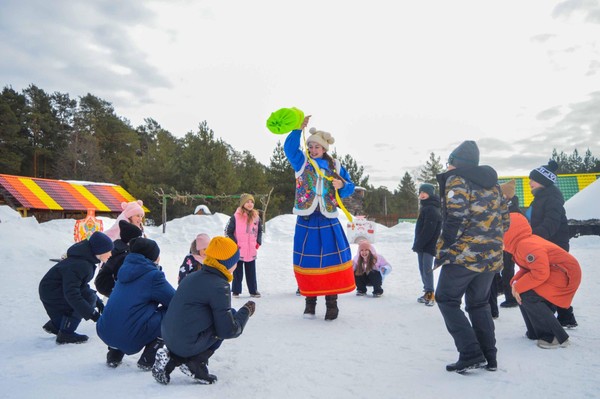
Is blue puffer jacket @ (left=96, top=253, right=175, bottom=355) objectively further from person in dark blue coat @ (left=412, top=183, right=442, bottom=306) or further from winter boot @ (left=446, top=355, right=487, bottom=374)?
person in dark blue coat @ (left=412, top=183, right=442, bottom=306)

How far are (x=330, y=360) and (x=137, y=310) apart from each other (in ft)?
5.30

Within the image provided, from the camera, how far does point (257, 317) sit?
5.51 m

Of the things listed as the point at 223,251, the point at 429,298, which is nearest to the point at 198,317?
the point at 223,251

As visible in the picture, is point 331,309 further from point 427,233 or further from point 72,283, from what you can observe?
point 72,283

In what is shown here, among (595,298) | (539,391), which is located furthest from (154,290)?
(595,298)

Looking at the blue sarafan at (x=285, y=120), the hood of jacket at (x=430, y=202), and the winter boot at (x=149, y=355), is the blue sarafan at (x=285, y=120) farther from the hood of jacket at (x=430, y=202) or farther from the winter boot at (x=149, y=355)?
the winter boot at (x=149, y=355)

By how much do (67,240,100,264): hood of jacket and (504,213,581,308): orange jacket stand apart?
403 cm

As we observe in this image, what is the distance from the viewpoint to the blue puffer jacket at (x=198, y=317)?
10.1 ft

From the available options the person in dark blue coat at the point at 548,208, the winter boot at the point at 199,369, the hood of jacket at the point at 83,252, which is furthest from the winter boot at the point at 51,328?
the person in dark blue coat at the point at 548,208

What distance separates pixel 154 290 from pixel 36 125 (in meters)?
44.0

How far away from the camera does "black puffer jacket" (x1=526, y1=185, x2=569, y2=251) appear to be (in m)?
4.79

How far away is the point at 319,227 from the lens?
5.62 m

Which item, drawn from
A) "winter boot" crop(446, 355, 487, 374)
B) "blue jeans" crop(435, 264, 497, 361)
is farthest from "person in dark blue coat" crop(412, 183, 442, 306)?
"winter boot" crop(446, 355, 487, 374)

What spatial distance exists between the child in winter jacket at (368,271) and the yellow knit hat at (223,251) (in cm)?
416
